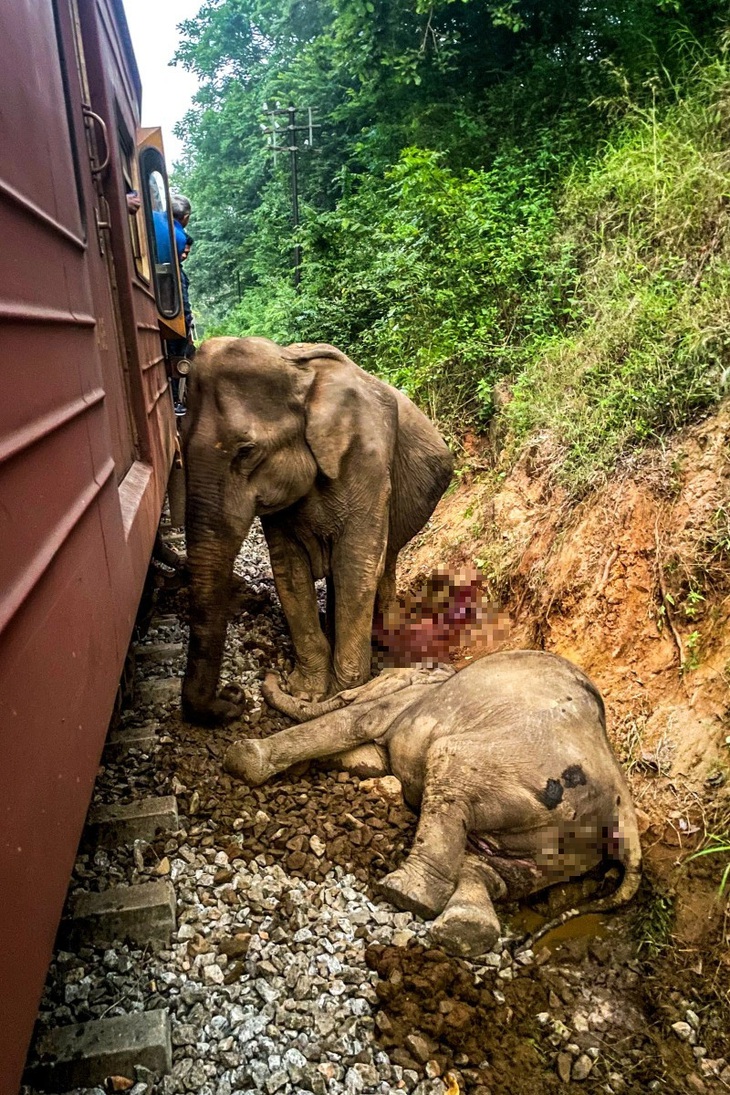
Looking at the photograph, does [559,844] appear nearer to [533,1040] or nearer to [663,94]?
[533,1040]

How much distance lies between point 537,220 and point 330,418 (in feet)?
14.9

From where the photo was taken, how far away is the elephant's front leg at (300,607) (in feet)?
15.2

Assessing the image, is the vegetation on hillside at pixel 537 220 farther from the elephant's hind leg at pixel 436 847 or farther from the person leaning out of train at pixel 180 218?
the elephant's hind leg at pixel 436 847

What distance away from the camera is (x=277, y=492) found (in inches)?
156

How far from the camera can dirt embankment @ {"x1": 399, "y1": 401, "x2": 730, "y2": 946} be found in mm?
3242

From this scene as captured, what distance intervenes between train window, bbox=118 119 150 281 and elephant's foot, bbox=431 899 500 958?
3937 mm

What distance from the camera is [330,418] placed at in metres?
4.03

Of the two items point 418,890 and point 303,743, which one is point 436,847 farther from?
point 303,743

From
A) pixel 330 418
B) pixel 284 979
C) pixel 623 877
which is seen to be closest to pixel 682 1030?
pixel 623 877

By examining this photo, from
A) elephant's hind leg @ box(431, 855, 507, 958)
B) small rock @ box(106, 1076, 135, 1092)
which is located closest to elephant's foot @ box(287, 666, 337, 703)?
elephant's hind leg @ box(431, 855, 507, 958)

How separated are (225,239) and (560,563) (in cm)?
1919

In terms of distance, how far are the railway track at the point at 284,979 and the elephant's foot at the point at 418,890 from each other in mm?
68

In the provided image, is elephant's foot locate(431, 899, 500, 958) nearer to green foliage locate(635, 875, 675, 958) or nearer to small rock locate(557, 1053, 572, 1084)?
small rock locate(557, 1053, 572, 1084)

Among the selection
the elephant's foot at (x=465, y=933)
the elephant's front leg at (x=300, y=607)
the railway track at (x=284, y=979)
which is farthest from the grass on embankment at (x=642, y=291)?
the elephant's foot at (x=465, y=933)
